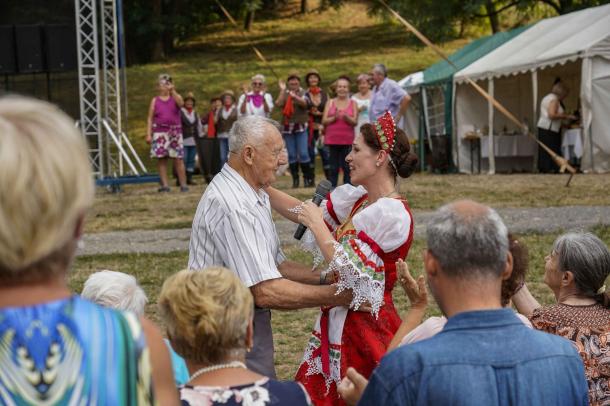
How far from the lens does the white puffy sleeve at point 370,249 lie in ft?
14.0

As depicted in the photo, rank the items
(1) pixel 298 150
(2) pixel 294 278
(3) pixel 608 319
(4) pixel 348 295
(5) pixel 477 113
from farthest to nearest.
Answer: (5) pixel 477 113 < (1) pixel 298 150 < (2) pixel 294 278 < (4) pixel 348 295 < (3) pixel 608 319

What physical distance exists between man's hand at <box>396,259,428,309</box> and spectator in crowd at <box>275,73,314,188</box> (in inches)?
514

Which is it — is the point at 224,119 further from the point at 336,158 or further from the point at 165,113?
the point at 336,158

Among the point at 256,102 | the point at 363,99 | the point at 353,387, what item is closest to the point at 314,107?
the point at 256,102

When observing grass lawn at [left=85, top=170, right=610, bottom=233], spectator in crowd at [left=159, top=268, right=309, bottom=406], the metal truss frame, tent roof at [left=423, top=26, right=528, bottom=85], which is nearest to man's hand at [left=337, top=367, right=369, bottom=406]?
spectator in crowd at [left=159, top=268, right=309, bottom=406]

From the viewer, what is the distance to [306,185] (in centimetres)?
1753

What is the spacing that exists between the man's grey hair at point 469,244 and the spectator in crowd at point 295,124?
571 inches

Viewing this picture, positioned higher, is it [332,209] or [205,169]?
[332,209]

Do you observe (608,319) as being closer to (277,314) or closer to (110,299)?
(110,299)

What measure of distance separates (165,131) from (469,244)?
50.2ft

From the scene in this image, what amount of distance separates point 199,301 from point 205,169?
57.4 ft

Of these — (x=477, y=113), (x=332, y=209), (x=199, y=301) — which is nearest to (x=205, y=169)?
(x=477, y=113)

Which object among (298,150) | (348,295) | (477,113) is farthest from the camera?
(477,113)

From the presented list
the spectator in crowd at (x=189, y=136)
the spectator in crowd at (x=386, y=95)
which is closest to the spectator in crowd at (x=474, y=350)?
the spectator in crowd at (x=386, y=95)
